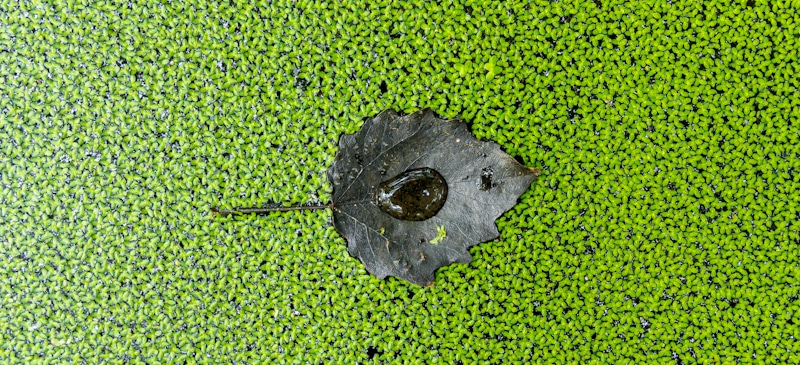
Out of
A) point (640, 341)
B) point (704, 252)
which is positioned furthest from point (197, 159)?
point (704, 252)

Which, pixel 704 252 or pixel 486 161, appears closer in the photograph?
pixel 486 161

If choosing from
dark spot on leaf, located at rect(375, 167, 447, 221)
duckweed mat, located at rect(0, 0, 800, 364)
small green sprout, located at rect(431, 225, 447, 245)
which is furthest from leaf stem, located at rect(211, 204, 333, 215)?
small green sprout, located at rect(431, 225, 447, 245)

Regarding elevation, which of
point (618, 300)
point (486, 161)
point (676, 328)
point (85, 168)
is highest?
point (85, 168)

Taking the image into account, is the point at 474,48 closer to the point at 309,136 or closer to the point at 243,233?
the point at 309,136

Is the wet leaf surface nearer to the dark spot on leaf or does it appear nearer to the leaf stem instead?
the dark spot on leaf

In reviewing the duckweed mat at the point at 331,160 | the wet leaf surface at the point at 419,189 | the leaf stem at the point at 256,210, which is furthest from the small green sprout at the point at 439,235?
the leaf stem at the point at 256,210

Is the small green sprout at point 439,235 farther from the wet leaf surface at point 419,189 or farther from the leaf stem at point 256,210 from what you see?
the leaf stem at point 256,210
